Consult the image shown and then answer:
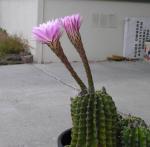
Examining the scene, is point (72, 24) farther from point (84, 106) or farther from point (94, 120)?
point (94, 120)

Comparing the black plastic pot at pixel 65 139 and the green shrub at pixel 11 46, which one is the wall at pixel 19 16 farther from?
the black plastic pot at pixel 65 139

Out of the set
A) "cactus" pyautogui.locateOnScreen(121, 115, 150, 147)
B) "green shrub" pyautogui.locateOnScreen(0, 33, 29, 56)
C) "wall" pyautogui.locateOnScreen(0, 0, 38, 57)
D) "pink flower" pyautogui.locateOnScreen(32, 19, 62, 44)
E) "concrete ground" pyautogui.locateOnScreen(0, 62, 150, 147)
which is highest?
"wall" pyautogui.locateOnScreen(0, 0, 38, 57)

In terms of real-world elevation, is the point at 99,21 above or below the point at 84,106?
above

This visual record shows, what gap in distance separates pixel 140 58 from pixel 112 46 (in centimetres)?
82

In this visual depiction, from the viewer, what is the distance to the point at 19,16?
487 inches

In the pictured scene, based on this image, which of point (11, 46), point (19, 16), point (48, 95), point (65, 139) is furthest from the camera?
point (19, 16)

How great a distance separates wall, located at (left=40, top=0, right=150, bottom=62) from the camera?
1052 cm

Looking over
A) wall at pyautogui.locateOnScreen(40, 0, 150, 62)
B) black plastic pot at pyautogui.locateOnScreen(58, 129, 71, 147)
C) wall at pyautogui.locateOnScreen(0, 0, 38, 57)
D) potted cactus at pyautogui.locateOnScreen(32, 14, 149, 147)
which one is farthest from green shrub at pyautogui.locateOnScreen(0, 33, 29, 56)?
potted cactus at pyautogui.locateOnScreen(32, 14, 149, 147)

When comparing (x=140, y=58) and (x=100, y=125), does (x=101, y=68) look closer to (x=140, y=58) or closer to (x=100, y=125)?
(x=140, y=58)

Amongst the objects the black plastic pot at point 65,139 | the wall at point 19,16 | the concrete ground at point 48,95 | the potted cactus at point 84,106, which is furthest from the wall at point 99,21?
the potted cactus at point 84,106

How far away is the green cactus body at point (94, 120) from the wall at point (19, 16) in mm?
7542

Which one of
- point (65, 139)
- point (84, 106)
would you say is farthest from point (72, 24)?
point (65, 139)

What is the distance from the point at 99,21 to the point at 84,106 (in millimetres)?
8015

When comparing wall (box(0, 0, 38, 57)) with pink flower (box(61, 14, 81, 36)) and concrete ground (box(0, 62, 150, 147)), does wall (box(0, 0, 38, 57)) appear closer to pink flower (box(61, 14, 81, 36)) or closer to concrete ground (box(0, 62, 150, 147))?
concrete ground (box(0, 62, 150, 147))
